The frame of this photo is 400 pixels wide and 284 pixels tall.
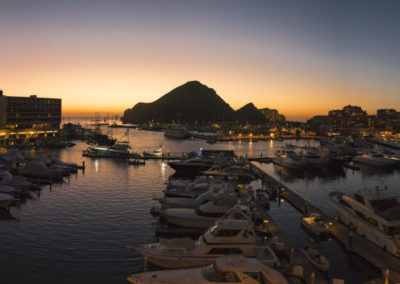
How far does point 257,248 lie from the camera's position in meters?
16.7

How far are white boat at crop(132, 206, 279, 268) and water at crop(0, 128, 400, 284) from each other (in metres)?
2.35

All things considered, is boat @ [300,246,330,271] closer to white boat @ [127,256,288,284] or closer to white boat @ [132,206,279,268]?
white boat @ [132,206,279,268]

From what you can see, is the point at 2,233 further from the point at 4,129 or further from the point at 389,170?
the point at 4,129

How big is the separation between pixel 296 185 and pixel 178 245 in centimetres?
2854

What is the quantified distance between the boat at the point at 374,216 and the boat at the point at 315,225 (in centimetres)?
219

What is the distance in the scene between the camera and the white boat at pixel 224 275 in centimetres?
1230

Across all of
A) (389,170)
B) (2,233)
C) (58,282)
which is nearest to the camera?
(58,282)

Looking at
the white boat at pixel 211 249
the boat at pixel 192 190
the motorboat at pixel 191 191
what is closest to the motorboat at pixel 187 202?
the boat at pixel 192 190

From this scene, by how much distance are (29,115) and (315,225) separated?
361 ft

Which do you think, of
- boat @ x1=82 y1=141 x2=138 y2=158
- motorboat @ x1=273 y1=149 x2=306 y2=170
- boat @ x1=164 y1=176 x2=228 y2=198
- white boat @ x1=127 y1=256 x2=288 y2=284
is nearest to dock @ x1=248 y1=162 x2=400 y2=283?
white boat @ x1=127 y1=256 x2=288 y2=284

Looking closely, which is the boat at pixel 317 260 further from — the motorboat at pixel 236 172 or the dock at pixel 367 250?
the motorboat at pixel 236 172

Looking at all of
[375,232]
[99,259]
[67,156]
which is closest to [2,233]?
[99,259]

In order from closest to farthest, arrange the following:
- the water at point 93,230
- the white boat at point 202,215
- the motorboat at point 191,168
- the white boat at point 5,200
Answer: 1. the water at point 93,230
2. the white boat at point 202,215
3. the white boat at point 5,200
4. the motorboat at point 191,168

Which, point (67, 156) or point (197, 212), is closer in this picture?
point (197, 212)
